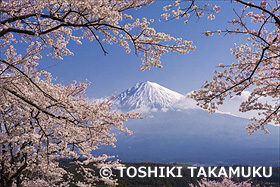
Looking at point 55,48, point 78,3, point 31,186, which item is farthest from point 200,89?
point 31,186

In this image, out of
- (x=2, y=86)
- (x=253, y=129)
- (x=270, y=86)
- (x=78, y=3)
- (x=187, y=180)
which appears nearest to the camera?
(x=2, y=86)

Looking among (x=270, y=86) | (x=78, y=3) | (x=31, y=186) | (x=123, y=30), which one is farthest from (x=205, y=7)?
(x=31, y=186)

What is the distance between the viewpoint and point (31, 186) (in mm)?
7957

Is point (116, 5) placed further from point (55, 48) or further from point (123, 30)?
point (55, 48)

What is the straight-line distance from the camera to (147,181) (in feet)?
253

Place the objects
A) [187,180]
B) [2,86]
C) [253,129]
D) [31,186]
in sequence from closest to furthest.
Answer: [2,86]
[253,129]
[31,186]
[187,180]

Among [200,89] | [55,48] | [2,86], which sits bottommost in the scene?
[2,86]

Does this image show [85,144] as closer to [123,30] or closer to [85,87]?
[85,87]

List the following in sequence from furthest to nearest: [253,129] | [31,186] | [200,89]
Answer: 1. [31,186]
2. [253,129]
3. [200,89]

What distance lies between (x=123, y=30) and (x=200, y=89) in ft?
5.74

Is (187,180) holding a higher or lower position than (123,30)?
lower

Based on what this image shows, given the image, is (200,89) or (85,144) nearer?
(200,89)

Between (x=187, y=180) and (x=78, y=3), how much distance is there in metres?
80.2

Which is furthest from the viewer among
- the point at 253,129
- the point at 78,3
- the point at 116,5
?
the point at 253,129
